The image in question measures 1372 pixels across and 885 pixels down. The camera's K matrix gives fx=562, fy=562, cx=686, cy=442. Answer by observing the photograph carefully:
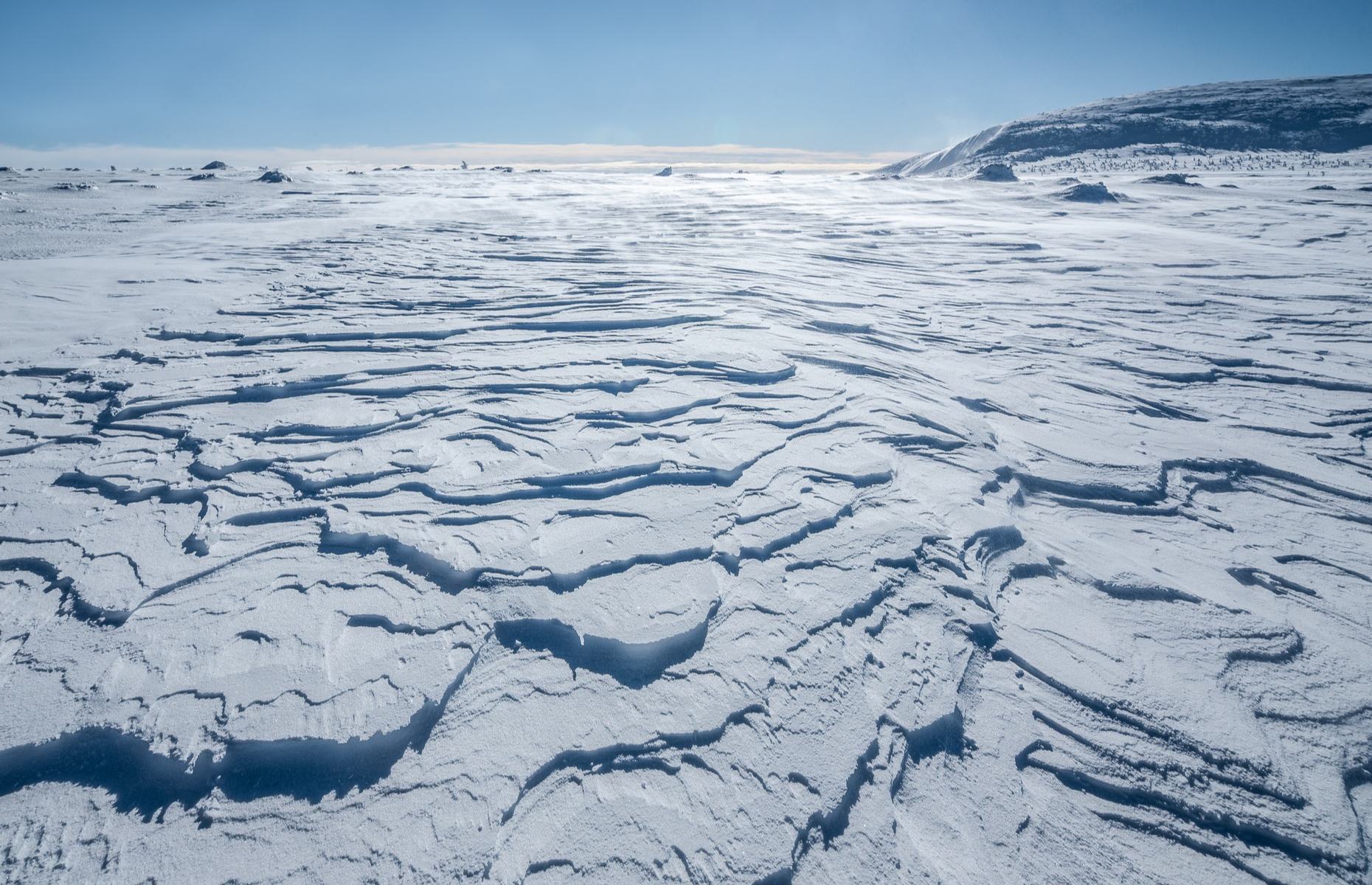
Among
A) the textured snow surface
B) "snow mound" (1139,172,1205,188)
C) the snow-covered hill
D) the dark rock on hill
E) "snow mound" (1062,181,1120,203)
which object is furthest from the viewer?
the snow-covered hill

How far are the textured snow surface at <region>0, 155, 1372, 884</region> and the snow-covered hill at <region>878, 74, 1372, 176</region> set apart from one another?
22.7 m

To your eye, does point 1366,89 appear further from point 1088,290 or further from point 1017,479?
point 1017,479

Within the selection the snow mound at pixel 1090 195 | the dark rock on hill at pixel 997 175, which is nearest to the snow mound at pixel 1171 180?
the snow mound at pixel 1090 195

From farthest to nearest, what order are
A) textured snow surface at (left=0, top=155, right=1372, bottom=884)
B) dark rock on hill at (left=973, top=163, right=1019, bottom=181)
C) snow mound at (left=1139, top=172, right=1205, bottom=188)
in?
dark rock on hill at (left=973, top=163, right=1019, bottom=181) → snow mound at (left=1139, top=172, right=1205, bottom=188) → textured snow surface at (left=0, top=155, right=1372, bottom=884)

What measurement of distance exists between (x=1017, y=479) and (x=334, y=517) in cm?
230

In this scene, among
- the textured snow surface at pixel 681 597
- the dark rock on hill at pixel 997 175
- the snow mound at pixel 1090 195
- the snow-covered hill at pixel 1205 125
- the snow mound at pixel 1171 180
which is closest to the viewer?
the textured snow surface at pixel 681 597

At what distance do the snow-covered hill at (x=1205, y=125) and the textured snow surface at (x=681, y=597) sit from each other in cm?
2267

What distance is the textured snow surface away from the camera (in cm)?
103

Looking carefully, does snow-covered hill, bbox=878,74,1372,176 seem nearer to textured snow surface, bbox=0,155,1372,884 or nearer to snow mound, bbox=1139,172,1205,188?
snow mound, bbox=1139,172,1205,188

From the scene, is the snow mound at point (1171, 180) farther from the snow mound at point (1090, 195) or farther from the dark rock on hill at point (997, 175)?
the dark rock on hill at point (997, 175)

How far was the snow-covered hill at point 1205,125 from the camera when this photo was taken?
19109mm

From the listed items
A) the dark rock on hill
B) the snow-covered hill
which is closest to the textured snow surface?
the dark rock on hill

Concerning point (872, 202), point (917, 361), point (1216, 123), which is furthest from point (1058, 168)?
point (917, 361)

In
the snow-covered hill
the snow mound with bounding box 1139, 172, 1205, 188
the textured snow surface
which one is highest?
the snow-covered hill
